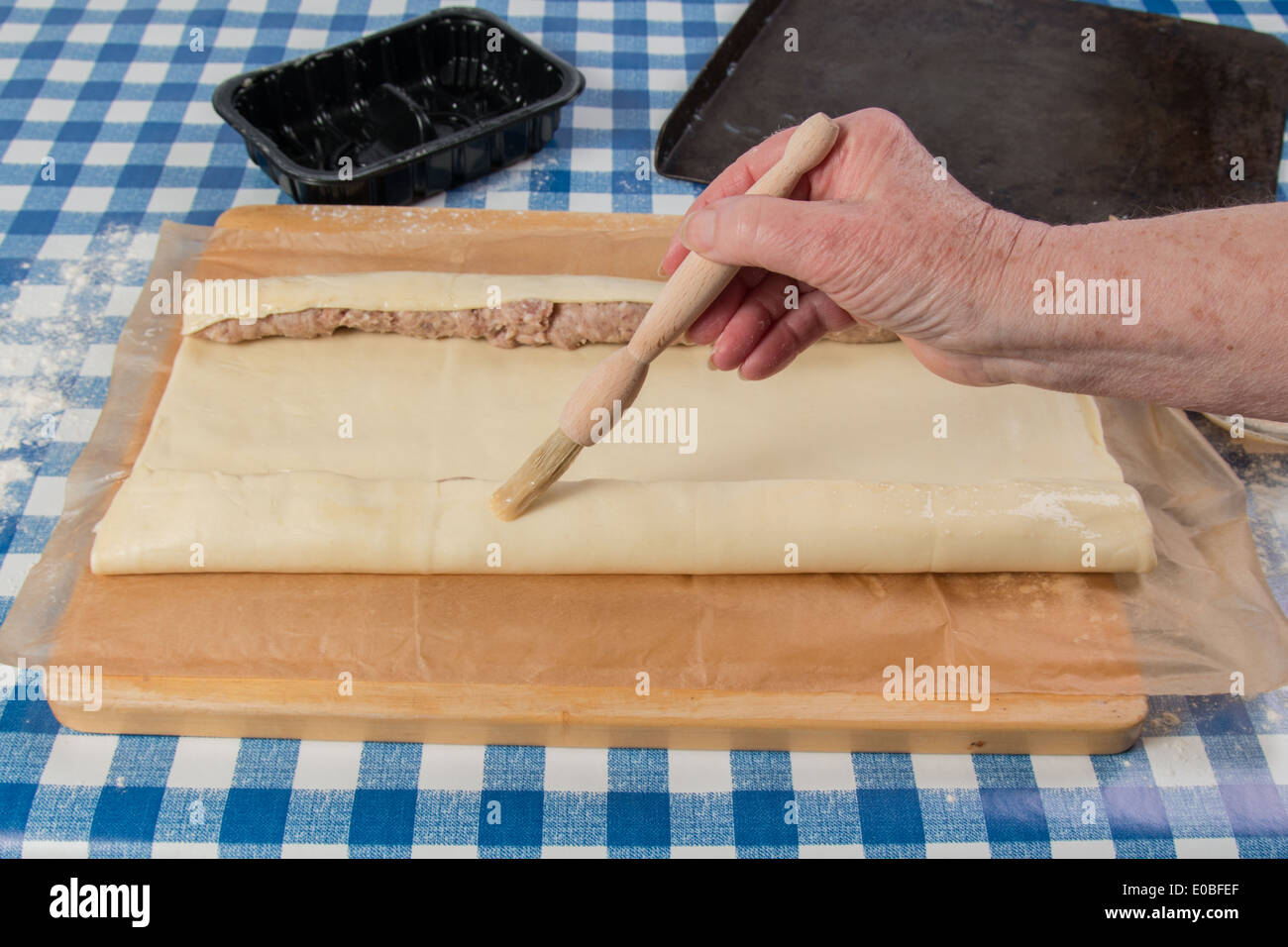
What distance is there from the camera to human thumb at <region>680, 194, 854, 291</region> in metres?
1.80

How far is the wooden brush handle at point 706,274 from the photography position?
6.32ft

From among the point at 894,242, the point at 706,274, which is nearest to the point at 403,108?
the point at 706,274

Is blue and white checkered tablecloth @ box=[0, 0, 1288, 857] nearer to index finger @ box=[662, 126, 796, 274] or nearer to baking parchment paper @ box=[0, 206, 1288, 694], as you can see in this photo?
baking parchment paper @ box=[0, 206, 1288, 694]

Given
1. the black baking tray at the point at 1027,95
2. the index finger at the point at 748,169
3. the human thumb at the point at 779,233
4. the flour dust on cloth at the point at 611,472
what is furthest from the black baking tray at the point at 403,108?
the human thumb at the point at 779,233

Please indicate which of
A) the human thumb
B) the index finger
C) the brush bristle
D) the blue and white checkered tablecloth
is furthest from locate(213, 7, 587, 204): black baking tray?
the human thumb

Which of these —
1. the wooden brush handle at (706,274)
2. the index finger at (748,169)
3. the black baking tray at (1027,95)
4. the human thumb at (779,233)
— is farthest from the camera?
the black baking tray at (1027,95)

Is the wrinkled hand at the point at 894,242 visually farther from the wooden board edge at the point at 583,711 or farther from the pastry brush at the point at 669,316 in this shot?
the wooden board edge at the point at 583,711

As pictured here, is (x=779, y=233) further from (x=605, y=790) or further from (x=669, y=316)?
(x=605, y=790)

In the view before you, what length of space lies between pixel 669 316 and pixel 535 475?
1.59ft

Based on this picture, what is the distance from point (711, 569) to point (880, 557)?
1.28 ft

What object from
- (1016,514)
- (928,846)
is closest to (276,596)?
(928,846)

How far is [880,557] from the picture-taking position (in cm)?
228

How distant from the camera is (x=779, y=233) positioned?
5.91ft

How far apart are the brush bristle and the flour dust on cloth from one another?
41mm
